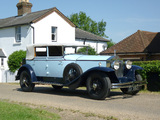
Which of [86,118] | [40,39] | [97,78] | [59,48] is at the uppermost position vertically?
[40,39]

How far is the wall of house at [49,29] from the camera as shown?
2405 centimetres

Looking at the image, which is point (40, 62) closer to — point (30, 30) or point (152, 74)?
point (152, 74)

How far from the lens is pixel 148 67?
422 inches

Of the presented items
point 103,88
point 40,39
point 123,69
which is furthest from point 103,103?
point 40,39

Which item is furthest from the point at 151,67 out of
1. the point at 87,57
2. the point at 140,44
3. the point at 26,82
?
the point at 140,44

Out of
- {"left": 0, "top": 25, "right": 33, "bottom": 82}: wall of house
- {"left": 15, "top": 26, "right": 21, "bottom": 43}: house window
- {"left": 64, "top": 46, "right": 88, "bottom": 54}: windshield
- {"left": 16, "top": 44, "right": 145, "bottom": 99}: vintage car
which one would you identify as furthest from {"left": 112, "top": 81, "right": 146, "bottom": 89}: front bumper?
{"left": 15, "top": 26, "right": 21, "bottom": 43}: house window

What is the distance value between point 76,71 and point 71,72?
0.88ft

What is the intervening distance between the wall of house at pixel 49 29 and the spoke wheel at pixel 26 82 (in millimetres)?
12739

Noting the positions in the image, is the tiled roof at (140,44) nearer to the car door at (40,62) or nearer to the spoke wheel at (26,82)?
the car door at (40,62)

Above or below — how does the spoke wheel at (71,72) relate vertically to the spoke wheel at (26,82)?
above

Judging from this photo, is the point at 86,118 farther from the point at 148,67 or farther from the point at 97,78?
the point at 148,67

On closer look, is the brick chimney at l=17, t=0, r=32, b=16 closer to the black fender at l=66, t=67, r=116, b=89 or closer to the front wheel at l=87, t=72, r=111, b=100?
the black fender at l=66, t=67, r=116, b=89

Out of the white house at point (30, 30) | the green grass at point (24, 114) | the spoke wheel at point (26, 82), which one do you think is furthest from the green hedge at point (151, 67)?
the white house at point (30, 30)

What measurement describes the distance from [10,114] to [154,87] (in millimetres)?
6850
